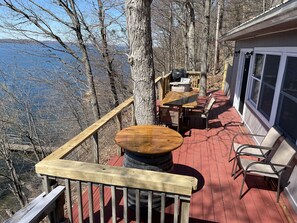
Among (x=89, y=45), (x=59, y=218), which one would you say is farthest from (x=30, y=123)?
(x=59, y=218)

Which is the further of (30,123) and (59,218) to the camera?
(30,123)

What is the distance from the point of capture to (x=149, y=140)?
2.59m

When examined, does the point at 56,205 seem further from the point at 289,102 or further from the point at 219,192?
the point at 289,102

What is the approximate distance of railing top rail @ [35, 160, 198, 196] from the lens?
1528 mm

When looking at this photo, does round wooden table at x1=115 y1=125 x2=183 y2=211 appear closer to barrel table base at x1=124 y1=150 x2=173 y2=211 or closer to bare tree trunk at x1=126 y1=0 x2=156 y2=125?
barrel table base at x1=124 y1=150 x2=173 y2=211

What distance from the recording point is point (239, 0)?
1634 cm

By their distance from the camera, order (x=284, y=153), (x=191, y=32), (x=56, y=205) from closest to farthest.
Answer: (x=56, y=205) < (x=284, y=153) < (x=191, y=32)

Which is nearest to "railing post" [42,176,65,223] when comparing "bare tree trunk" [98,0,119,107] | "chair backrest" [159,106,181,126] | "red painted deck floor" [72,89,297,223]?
"red painted deck floor" [72,89,297,223]

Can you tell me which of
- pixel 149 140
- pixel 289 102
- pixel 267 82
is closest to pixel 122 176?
pixel 149 140

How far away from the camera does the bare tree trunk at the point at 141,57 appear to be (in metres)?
3.35

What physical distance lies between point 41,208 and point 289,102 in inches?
142

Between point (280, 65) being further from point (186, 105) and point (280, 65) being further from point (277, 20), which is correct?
Answer: point (186, 105)

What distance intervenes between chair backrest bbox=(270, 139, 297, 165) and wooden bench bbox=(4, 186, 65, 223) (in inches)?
107

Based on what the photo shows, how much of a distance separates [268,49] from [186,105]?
6.76 feet
